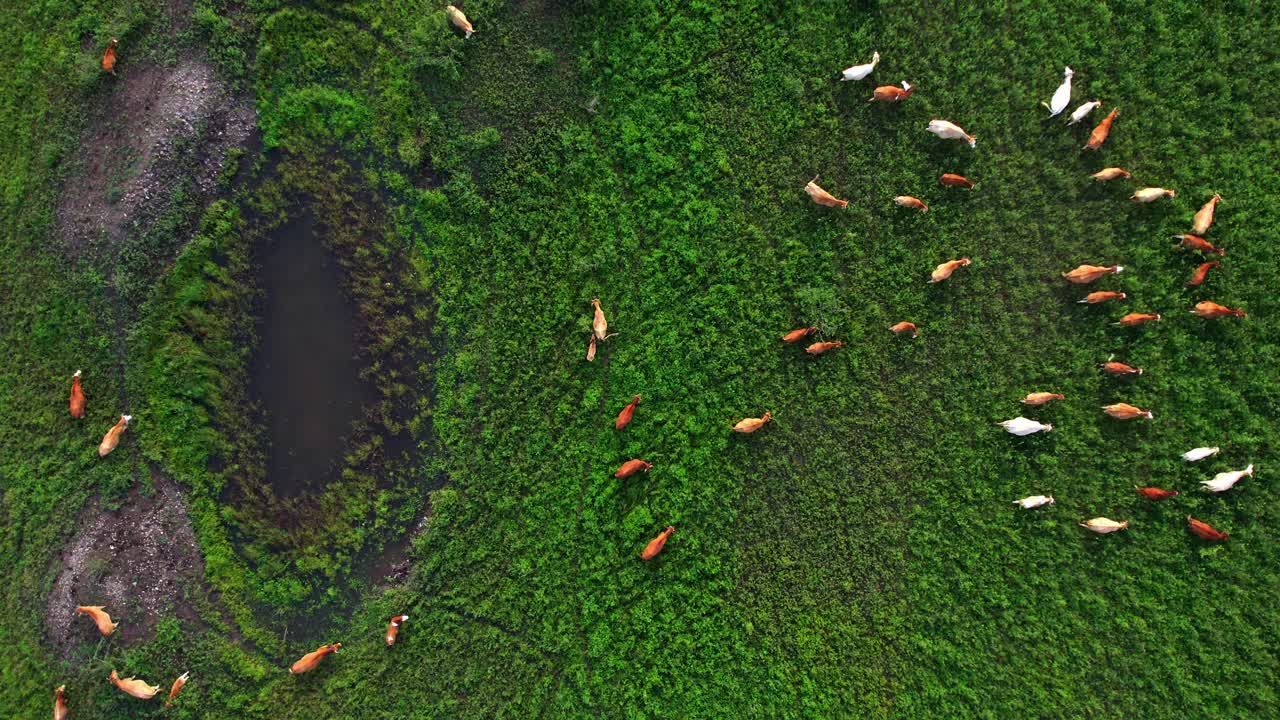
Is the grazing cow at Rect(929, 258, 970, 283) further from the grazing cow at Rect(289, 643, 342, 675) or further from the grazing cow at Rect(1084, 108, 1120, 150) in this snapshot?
the grazing cow at Rect(289, 643, 342, 675)

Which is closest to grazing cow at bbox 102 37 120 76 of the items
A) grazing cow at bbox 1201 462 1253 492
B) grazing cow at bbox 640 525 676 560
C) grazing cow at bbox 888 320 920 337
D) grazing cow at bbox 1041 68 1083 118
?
grazing cow at bbox 640 525 676 560

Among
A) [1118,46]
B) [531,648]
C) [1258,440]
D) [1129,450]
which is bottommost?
[531,648]

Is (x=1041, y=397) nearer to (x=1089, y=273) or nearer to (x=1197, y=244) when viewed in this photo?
(x=1089, y=273)

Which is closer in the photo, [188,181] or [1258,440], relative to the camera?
[1258,440]

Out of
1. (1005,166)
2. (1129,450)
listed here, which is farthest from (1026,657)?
(1005,166)

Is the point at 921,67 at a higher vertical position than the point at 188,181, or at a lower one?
higher

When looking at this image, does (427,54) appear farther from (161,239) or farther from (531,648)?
(531,648)
